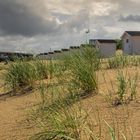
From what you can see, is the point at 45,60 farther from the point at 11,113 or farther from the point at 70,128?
the point at 70,128

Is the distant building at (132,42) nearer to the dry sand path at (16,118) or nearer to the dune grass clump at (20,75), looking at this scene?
the dune grass clump at (20,75)

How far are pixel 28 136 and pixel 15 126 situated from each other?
1.06 meters

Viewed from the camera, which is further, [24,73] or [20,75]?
[20,75]

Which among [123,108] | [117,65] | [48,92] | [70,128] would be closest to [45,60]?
[117,65]

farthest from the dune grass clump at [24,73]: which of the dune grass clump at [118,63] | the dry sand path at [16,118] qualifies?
the dune grass clump at [118,63]

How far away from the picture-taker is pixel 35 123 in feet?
26.8

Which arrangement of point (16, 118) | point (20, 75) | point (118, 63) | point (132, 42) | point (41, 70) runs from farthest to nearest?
point (132, 42) < point (118, 63) < point (41, 70) < point (20, 75) < point (16, 118)

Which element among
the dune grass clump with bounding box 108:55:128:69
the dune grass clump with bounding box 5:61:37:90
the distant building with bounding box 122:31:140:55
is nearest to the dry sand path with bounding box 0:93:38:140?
the dune grass clump with bounding box 5:61:37:90

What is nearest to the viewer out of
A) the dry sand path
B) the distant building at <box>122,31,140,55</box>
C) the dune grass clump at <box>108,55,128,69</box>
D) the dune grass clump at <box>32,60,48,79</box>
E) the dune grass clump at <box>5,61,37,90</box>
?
the dry sand path

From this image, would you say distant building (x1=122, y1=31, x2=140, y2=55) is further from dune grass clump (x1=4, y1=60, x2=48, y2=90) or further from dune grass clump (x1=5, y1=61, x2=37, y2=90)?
dune grass clump (x1=5, y1=61, x2=37, y2=90)

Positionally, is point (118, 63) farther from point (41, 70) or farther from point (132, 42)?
point (132, 42)

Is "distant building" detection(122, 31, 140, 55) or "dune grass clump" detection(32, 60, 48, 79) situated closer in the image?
"dune grass clump" detection(32, 60, 48, 79)

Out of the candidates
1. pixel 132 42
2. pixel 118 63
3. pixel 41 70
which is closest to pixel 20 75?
pixel 41 70

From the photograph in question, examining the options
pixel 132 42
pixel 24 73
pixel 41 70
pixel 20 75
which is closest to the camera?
pixel 24 73
